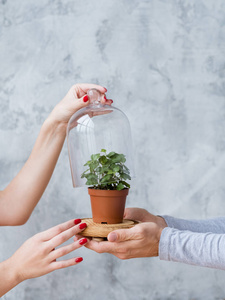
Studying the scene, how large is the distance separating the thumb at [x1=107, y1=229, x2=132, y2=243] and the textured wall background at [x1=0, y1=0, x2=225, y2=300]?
69 centimetres

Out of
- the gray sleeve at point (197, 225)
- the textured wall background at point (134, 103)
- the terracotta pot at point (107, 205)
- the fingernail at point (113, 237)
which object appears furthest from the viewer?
the textured wall background at point (134, 103)

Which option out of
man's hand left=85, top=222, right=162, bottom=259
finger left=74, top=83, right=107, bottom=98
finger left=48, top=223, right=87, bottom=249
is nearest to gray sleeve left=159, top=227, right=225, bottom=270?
man's hand left=85, top=222, right=162, bottom=259

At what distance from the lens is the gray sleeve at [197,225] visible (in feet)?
4.66

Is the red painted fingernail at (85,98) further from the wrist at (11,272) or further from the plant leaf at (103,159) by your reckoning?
the wrist at (11,272)

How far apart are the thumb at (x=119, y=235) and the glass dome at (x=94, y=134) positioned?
0.26 meters

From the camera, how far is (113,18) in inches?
69.5

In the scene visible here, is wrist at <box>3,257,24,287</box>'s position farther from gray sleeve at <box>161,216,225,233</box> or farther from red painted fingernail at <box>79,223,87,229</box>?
gray sleeve at <box>161,216,225,233</box>

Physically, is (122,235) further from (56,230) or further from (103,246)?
(56,230)

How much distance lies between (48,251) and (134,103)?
0.89m

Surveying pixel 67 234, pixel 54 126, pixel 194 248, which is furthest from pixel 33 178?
pixel 194 248

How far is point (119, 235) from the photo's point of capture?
107 cm

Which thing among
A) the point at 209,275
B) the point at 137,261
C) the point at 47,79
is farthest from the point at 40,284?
the point at 47,79

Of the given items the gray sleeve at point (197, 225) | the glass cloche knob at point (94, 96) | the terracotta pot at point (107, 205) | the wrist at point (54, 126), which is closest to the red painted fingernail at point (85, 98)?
the glass cloche knob at point (94, 96)

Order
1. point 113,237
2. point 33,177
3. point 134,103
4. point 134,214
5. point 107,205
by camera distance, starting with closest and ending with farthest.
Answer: point 113,237
point 107,205
point 134,214
point 33,177
point 134,103
